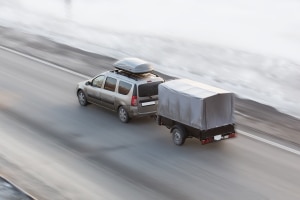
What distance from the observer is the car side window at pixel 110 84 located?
61.1ft

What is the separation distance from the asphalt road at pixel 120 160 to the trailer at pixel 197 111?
0.50 metres

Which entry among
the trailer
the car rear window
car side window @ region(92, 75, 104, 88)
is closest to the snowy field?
the trailer

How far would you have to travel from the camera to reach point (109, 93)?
18703 mm

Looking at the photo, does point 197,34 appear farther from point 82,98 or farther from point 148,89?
point 148,89

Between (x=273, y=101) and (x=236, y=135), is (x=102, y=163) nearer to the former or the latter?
(x=236, y=135)

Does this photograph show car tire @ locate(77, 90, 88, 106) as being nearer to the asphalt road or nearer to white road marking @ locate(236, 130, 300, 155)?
the asphalt road

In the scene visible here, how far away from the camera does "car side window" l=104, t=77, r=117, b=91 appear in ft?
61.1

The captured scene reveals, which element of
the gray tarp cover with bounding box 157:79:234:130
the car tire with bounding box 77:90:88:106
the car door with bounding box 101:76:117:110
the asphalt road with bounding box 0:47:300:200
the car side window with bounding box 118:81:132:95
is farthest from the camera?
the car tire with bounding box 77:90:88:106

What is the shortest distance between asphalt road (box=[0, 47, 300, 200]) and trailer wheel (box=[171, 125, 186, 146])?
0.20 m

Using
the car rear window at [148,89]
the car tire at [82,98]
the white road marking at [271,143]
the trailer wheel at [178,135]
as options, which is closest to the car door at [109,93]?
the car tire at [82,98]

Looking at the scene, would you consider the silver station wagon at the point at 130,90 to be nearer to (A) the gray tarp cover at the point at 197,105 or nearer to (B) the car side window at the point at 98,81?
(B) the car side window at the point at 98,81

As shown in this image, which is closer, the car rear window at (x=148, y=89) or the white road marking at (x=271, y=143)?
the white road marking at (x=271, y=143)

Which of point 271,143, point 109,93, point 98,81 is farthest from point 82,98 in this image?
point 271,143

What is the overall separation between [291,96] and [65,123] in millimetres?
8931
